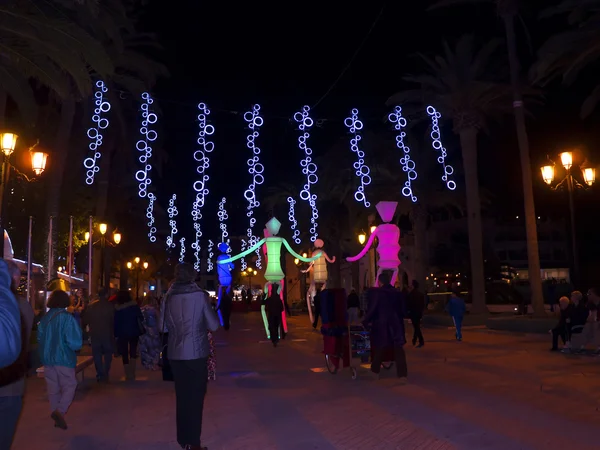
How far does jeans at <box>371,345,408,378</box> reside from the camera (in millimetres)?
11930

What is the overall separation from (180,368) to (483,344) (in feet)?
46.9

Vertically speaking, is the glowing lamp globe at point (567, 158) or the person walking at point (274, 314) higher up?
the glowing lamp globe at point (567, 158)

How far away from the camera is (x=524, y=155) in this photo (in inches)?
1029

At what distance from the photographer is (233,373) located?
45.2 ft

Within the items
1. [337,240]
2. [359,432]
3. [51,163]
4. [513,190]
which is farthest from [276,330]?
[337,240]

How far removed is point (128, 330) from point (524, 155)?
59.9 feet

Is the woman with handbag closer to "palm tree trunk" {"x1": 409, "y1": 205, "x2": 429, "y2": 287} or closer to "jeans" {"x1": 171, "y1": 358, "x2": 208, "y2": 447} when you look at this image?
"jeans" {"x1": 171, "y1": 358, "x2": 208, "y2": 447}

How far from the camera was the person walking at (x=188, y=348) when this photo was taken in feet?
22.1

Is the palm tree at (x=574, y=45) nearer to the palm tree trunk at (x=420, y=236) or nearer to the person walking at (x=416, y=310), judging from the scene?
the person walking at (x=416, y=310)

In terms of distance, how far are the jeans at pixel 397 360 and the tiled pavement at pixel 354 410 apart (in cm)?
26

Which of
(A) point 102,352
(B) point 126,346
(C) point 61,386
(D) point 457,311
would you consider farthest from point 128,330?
(D) point 457,311

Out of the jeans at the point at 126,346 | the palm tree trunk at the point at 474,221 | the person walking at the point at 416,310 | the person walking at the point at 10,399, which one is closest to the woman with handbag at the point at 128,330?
the jeans at the point at 126,346

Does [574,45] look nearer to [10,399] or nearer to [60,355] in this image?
[60,355]

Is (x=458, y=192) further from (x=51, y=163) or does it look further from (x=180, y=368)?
(x=180, y=368)
